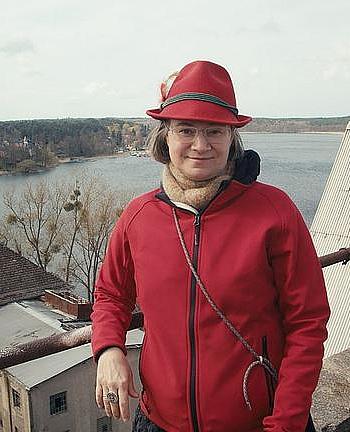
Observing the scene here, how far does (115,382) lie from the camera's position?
1.56 meters

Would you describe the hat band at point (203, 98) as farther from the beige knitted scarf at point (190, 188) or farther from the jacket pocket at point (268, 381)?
the jacket pocket at point (268, 381)

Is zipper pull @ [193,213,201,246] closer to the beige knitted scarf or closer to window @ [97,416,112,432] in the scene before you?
the beige knitted scarf

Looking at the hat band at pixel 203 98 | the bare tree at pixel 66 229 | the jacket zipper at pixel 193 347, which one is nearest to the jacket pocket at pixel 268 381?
the jacket zipper at pixel 193 347

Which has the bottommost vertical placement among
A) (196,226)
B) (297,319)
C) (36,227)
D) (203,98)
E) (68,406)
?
(36,227)

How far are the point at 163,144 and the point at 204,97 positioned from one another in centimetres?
23

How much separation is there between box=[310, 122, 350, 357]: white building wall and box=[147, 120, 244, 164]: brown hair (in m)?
→ 8.45

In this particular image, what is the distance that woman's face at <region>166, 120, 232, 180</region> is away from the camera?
154 cm

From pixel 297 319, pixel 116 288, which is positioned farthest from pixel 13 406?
pixel 297 319

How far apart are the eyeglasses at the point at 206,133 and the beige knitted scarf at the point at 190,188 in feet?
0.32

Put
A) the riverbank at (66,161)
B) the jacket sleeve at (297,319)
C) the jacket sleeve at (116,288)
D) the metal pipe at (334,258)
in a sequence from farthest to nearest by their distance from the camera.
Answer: the riverbank at (66,161) → the metal pipe at (334,258) → the jacket sleeve at (116,288) → the jacket sleeve at (297,319)

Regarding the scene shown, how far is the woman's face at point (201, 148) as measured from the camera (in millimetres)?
1544

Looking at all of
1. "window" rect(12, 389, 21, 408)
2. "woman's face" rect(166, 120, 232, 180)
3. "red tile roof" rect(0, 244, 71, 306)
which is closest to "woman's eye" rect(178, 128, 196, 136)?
"woman's face" rect(166, 120, 232, 180)

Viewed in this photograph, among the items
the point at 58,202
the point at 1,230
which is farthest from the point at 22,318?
the point at 58,202

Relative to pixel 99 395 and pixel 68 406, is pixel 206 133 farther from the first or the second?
pixel 68 406
